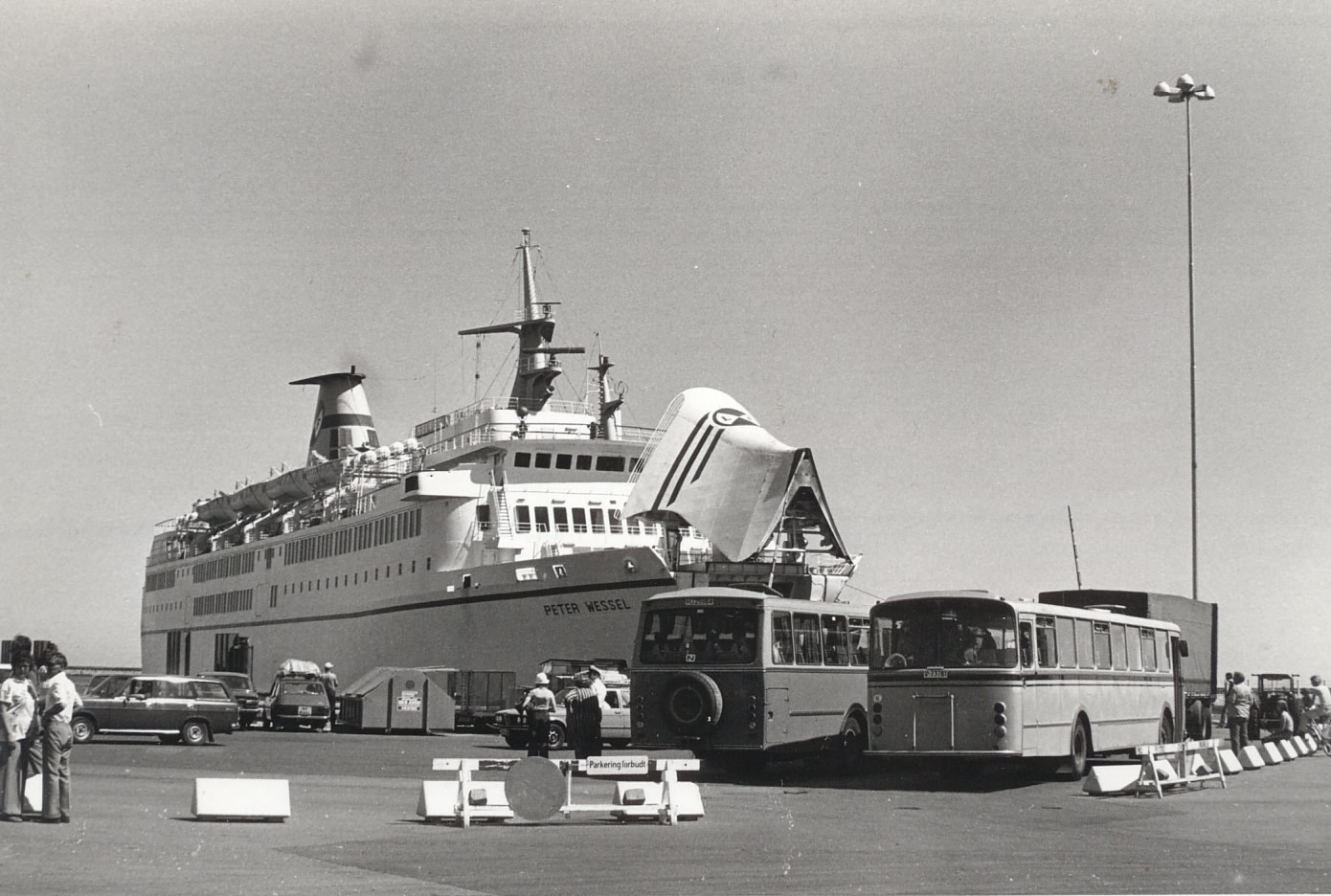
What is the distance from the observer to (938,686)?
62.7ft

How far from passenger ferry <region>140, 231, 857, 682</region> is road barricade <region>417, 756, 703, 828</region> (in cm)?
2044

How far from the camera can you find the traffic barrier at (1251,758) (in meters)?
24.5

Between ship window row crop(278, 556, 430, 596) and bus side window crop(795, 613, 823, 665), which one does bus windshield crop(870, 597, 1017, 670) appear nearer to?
bus side window crop(795, 613, 823, 665)

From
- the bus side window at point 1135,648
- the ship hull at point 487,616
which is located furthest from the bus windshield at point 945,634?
the ship hull at point 487,616

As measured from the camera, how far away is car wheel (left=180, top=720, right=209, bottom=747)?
28.0m

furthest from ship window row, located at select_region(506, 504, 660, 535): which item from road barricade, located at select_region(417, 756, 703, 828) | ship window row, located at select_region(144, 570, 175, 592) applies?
ship window row, located at select_region(144, 570, 175, 592)

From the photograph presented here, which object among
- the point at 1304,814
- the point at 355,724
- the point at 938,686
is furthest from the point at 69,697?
the point at 355,724

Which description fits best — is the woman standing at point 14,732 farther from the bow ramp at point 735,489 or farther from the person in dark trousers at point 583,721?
the bow ramp at point 735,489

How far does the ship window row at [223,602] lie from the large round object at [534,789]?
5493 centimetres

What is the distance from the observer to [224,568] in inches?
2790

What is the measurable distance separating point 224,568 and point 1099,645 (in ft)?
182

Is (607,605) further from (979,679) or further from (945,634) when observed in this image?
(979,679)

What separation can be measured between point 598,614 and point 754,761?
16793mm

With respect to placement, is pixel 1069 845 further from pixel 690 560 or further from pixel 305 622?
pixel 305 622
